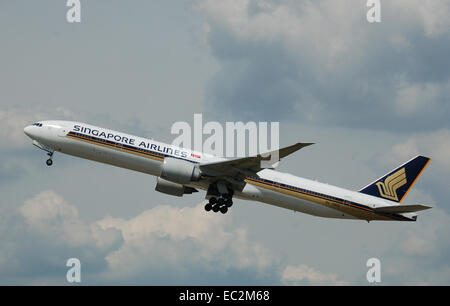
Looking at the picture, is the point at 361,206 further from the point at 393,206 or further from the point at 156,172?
the point at 156,172

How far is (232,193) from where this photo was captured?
184ft

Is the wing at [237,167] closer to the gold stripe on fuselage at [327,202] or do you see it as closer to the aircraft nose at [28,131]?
the gold stripe on fuselage at [327,202]

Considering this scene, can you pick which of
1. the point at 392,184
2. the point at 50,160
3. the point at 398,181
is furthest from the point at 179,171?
the point at 398,181

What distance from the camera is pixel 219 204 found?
2206 inches

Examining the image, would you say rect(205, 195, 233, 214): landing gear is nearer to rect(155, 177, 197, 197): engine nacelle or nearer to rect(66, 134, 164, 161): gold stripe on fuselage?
rect(155, 177, 197, 197): engine nacelle

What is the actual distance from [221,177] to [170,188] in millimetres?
5932

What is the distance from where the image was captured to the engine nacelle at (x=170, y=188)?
191ft

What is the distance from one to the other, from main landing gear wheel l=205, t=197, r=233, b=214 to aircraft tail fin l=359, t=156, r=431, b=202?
1296 cm

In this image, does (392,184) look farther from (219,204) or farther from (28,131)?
(28,131)

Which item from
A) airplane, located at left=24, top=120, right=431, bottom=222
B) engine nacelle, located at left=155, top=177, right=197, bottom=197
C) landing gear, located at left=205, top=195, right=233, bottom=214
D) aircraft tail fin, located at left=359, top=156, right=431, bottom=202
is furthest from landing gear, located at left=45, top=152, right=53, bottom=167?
aircraft tail fin, located at left=359, top=156, right=431, bottom=202

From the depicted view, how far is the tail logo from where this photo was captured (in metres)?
61.1

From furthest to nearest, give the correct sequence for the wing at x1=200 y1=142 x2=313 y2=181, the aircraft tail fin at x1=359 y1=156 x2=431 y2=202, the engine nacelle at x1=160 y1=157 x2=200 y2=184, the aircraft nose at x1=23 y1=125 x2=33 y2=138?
the aircraft tail fin at x1=359 y1=156 x2=431 y2=202 < the aircraft nose at x1=23 y1=125 x2=33 y2=138 < the engine nacelle at x1=160 y1=157 x2=200 y2=184 < the wing at x1=200 y1=142 x2=313 y2=181

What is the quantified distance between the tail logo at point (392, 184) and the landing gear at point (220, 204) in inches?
572

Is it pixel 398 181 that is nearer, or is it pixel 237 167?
pixel 237 167
